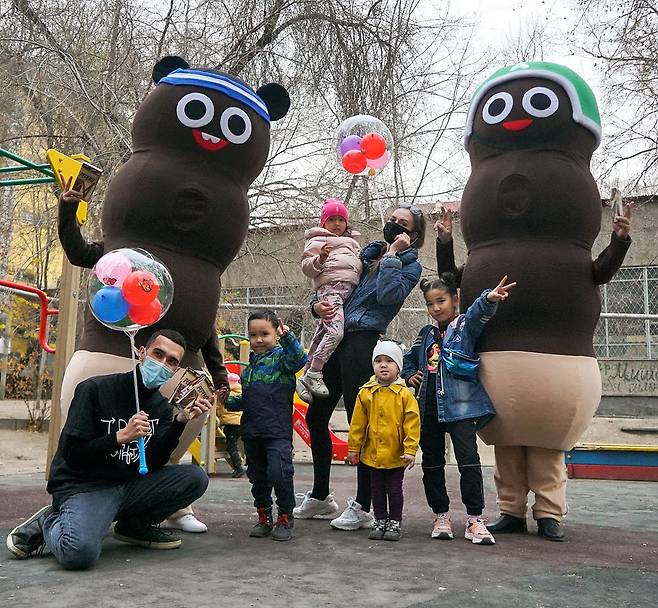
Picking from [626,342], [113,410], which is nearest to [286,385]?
[113,410]

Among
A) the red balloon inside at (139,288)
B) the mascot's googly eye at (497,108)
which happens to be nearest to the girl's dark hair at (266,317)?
the red balloon inside at (139,288)

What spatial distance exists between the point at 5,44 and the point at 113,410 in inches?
287

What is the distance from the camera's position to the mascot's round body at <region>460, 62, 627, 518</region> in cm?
430

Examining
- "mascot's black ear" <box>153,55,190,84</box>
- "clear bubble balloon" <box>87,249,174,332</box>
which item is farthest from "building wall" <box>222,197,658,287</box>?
"clear bubble balloon" <box>87,249,174,332</box>

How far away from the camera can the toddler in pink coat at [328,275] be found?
451 centimetres

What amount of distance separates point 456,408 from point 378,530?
0.78 metres

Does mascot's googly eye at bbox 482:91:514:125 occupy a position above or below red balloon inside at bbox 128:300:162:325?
above

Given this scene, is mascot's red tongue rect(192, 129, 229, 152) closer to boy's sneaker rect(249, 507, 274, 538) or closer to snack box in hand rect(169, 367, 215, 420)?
snack box in hand rect(169, 367, 215, 420)

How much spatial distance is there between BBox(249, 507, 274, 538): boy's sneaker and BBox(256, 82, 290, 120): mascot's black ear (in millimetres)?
2331

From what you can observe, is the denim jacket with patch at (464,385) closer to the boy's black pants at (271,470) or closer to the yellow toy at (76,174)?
the boy's black pants at (271,470)

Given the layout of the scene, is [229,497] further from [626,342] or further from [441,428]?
[626,342]

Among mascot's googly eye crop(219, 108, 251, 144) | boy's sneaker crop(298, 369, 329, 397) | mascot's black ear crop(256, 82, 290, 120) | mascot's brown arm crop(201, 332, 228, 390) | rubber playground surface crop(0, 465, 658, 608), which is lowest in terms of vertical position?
rubber playground surface crop(0, 465, 658, 608)

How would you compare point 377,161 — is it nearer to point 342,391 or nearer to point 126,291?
point 342,391

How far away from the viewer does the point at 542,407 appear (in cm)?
427
